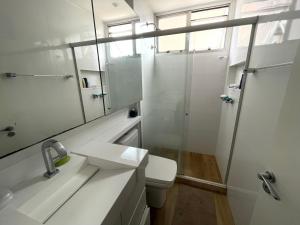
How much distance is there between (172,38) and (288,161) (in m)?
2.21

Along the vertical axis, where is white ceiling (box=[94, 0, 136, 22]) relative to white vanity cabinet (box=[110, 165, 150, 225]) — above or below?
above

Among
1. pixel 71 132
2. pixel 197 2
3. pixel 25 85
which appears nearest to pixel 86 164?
pixel 71 132

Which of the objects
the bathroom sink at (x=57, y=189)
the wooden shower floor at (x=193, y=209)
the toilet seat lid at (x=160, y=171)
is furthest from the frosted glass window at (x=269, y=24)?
the wooden shower floor at (x=193, y=209)

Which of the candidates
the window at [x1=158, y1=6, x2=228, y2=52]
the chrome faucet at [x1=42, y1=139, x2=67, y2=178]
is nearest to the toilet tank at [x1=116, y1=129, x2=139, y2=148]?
the chrome faucet at [x1=42, y1=139, x2=67, y2=178]

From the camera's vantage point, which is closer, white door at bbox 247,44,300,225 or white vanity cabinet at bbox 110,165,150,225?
white door at bbox 247,44,300,225

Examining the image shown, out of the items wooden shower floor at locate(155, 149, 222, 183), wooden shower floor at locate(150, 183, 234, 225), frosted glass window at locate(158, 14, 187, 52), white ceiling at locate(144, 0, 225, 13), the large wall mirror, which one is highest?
white ceiling at locate(144, 0, 225, 13)

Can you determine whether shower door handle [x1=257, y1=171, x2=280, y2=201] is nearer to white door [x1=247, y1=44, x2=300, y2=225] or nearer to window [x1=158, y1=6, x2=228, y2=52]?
white door [x1=247, y1=44, x2=300, y2=225]

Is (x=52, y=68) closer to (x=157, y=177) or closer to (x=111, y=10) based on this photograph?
(x=111, y=10)

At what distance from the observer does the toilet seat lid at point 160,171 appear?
1371 mm

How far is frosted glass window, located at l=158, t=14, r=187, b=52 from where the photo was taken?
215 cm

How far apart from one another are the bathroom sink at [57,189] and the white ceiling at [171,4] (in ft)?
7.54

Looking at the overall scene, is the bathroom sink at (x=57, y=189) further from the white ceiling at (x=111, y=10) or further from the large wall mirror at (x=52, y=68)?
the white ceiling at (x=111, y=10)

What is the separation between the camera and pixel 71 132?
1.06 metres

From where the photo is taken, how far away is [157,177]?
4.57 feet
